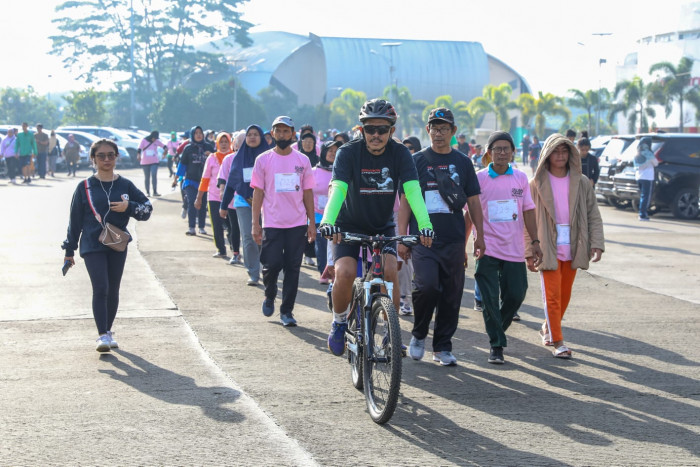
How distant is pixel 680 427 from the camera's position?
577 cm

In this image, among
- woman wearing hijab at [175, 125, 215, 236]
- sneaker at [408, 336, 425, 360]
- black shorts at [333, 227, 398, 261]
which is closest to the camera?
black shorts at [333, 227, 398, 261]

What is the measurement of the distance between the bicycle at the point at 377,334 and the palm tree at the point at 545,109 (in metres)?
81.3

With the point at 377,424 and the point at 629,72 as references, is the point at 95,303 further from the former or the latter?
the point at 629,72

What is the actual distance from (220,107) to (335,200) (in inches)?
3622

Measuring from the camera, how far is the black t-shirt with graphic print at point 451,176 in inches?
286

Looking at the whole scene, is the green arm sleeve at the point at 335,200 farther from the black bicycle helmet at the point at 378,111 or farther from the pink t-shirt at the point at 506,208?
the pink t-shirt at the point at 506,208

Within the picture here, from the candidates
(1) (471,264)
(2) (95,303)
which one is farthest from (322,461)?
(1) (471,264)

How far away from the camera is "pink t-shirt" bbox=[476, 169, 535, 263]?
7.82 metres

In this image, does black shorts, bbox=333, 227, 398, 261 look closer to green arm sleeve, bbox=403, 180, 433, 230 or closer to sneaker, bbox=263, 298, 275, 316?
green arm sleeve, bbox=403, 180, 433, 230

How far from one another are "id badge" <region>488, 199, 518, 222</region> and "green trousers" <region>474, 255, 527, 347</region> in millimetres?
314

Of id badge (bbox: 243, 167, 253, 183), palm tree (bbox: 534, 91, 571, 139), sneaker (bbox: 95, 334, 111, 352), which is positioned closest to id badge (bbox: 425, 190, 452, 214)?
sneaker (bbox: 95, 334, 111, 352)

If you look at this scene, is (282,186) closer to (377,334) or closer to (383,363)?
(377,334)

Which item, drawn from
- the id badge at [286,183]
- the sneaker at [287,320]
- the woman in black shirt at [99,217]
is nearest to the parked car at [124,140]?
the id badge at [286,183]

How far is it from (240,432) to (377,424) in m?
0.77
